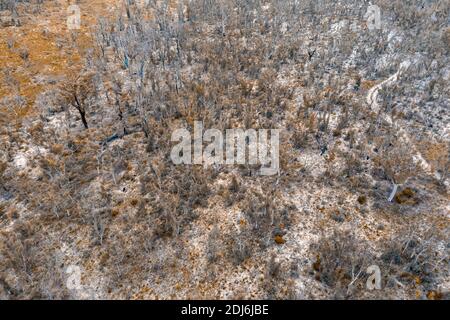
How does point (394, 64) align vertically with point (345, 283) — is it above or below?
above

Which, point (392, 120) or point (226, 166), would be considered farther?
point (392, 120)

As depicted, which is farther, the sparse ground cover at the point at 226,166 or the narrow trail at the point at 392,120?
the narrow trail at the point at 392,120

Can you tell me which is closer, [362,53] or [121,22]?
[362,53]

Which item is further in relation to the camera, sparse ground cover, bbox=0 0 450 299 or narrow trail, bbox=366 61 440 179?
narrow trail, bbox=366 61 440 179

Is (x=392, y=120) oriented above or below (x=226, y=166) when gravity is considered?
above

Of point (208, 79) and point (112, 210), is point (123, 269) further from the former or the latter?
point (208, 79)

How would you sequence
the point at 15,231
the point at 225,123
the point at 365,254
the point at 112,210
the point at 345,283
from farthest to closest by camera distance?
the point at 225,123
the point at 112,210
the point at 15,231
the point at 365,254
the point at 345,283

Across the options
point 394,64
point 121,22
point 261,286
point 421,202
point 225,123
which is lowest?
point 261,286

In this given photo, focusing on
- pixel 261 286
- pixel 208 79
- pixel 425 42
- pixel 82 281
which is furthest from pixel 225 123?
pixel 425 42
